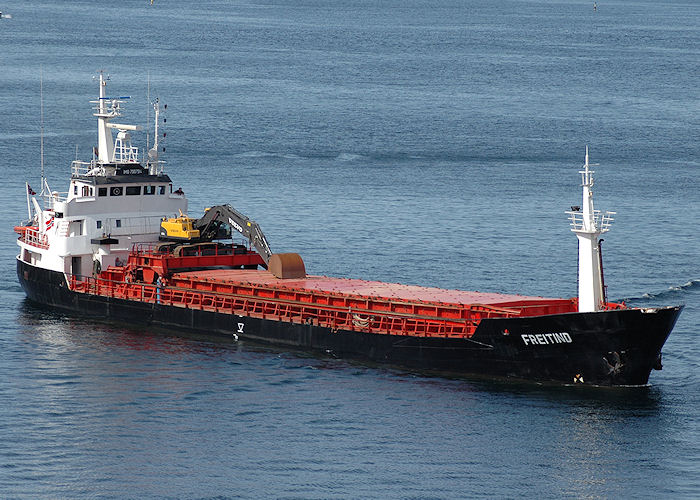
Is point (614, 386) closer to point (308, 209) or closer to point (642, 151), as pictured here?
point (308, 209)

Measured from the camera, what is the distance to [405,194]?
100750 millimetres

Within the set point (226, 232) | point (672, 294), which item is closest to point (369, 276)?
point (226, 232)

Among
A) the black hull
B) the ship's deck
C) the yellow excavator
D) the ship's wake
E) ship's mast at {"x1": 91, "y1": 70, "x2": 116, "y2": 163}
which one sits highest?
ship's mast at {"x1": 91, "y1": 70, "x2": 116, "y2": 163}

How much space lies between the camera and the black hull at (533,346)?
5000cm

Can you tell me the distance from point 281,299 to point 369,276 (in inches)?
642

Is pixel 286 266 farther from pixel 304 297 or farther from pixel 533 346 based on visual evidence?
pixel 533 346

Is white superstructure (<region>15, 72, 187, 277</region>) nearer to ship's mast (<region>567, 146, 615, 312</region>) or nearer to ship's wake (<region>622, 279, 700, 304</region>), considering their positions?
ship's wake (<region>622, 279, 700, 304</region>)

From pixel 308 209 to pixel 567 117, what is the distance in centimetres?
6234

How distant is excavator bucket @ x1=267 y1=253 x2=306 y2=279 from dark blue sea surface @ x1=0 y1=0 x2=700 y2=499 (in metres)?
4.49

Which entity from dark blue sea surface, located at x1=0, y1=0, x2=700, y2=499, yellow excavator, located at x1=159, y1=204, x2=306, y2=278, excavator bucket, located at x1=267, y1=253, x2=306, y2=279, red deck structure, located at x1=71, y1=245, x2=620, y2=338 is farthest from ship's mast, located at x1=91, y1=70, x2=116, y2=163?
excavator bucket, located at x1=267, y1=253, x2=306, y2=279

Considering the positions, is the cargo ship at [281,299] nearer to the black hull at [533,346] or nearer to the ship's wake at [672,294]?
the black hull at [533,346]

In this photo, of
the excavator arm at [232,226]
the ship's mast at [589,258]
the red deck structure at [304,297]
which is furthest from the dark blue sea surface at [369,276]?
the excavator arm at [232,226]

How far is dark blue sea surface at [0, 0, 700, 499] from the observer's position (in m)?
43.7

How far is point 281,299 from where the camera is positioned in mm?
58969
